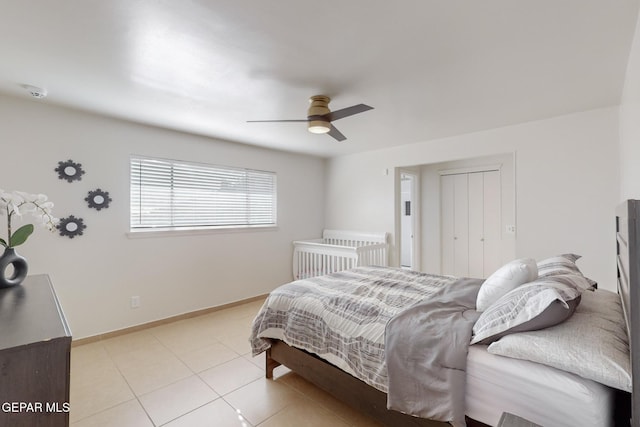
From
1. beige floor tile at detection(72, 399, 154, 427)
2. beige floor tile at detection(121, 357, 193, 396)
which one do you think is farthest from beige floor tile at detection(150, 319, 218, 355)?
beige floor tile at detection(72, 399, 154, 427)

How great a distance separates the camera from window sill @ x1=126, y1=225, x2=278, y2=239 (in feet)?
11.0

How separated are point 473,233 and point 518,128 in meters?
2.07

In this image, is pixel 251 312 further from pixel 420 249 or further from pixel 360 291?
pixel 420 249

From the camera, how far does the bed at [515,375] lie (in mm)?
1029

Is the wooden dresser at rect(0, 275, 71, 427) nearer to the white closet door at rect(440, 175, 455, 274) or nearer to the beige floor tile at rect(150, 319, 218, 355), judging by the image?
the beige floor tile at rect(150, 319, 218, 355)

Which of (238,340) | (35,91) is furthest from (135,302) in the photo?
(35,91)

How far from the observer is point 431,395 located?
54.9 inches

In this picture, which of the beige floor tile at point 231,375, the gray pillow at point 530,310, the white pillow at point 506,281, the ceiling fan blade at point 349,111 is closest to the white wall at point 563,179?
the white pillow at point 506,281

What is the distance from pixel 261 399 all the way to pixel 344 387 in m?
0.70

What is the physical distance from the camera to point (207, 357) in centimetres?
272

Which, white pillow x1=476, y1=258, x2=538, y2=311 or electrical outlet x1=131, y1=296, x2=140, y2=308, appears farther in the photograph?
electrical outlet x1=131, y1=296, x2=140, y2=308

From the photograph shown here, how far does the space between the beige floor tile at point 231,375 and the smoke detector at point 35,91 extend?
275cm

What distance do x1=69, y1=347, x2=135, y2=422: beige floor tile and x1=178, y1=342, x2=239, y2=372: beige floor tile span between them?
494mm

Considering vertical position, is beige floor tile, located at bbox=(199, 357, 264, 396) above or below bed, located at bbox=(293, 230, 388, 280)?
below
